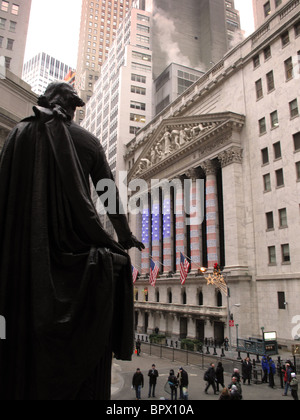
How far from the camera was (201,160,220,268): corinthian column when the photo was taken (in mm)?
41656

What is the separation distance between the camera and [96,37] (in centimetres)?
14600

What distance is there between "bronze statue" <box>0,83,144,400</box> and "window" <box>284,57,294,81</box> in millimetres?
38139

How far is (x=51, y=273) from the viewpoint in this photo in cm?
311

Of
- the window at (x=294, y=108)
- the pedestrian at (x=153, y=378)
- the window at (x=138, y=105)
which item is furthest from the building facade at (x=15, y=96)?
the window at (x=138, y=105)

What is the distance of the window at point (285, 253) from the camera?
33778mm

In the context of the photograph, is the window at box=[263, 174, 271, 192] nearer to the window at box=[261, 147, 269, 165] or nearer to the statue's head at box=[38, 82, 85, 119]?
the window at box=[261, 147, 269, 165]

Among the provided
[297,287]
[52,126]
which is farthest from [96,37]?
[52,126]

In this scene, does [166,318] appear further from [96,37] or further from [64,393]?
[96,37]

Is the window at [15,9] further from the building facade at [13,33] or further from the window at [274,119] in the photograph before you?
the window at [274,119]

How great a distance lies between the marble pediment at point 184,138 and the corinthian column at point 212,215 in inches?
96.5

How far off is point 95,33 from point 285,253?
469 ft

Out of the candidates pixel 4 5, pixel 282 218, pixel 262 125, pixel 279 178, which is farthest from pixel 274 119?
pixel 4 5

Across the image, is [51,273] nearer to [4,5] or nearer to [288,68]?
[288,68]

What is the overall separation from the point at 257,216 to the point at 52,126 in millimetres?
36810
